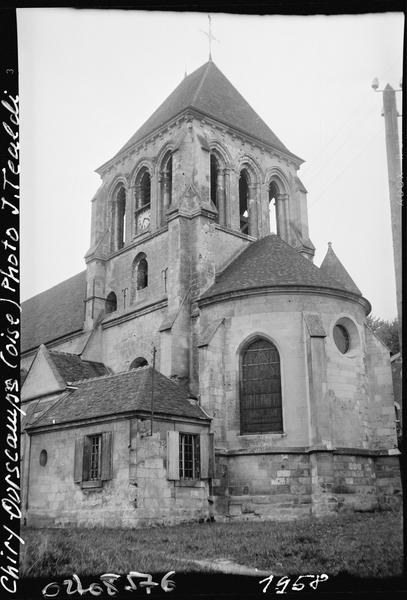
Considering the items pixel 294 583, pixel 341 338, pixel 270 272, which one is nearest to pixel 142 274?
pixel 270 272

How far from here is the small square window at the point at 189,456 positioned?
20.4 m

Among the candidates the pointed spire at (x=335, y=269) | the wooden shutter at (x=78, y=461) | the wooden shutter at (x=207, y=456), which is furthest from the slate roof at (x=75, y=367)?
the pointed spire at (x=335, y=269)

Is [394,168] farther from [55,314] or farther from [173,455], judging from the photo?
[55,314]

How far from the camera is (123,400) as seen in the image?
20156 millimetres

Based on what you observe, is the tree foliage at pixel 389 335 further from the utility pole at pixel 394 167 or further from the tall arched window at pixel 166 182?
the utility pole at pixel 394 167

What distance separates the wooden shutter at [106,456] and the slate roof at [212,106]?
15881 mm

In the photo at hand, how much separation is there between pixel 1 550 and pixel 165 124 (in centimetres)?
2504

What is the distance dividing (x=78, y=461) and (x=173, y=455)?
293 centimetres

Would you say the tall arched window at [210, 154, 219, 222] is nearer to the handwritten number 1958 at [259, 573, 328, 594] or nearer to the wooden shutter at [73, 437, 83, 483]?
the wooden shutter at [73, 437, 83, 483]

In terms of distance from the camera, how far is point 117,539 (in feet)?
47.8

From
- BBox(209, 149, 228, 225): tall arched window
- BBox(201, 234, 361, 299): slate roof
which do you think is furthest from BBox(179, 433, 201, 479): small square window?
BBox(209, 149, 228, 225): tall arched window

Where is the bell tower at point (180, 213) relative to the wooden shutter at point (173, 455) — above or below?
above

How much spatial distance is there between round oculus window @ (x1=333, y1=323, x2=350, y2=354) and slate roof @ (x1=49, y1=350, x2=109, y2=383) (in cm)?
1019

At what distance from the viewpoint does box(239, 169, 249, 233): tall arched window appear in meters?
31.1
